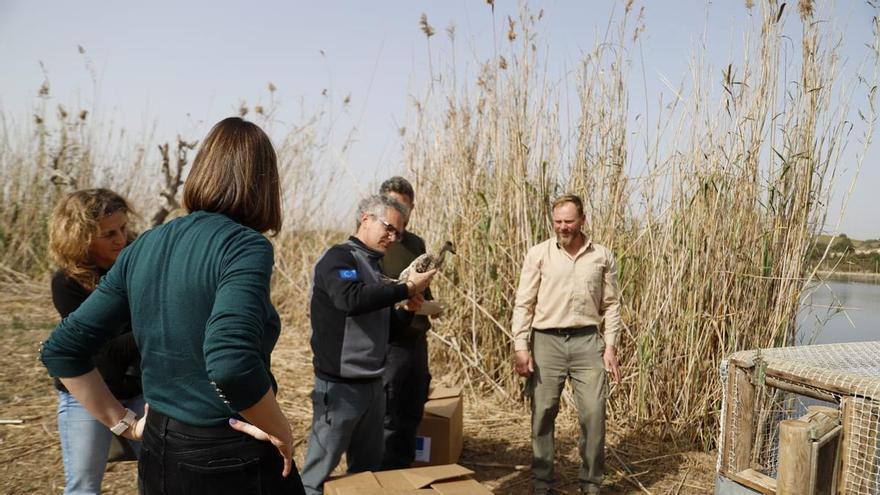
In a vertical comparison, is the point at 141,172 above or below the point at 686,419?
above

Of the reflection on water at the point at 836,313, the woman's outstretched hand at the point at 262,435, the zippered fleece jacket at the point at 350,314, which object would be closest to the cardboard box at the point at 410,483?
the zippered fleece jacket at the point at 350,314

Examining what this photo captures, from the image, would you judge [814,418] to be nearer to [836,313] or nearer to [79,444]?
[836,313]

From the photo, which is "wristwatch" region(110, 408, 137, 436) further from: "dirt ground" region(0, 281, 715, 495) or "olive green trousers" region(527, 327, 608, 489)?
"olive green trousers" region(527, 327, 608, 489)

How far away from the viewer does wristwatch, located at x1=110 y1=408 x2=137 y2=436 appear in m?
1.75

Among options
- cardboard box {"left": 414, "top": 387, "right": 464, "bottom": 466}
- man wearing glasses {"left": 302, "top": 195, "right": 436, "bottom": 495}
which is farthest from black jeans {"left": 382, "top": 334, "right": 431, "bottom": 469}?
man wearing glasses {"left": 302, "top": 195, "right": 436, "bottom": 495}

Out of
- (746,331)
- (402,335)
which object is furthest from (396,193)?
(746,331)

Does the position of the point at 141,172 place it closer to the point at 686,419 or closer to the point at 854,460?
the point at 686,419

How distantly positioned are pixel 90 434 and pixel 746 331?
11.8ft

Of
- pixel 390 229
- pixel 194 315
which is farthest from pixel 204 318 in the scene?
pixel 390 229

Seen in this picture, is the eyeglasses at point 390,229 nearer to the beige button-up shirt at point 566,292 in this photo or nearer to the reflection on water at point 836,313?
the beige button-up shirt at point 566,292

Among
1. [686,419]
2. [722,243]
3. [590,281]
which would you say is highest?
[722,243]

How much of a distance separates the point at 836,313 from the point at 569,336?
1739 millimetres

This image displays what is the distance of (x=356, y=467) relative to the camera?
2.71 metres

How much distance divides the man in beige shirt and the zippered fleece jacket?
3.90 ft
